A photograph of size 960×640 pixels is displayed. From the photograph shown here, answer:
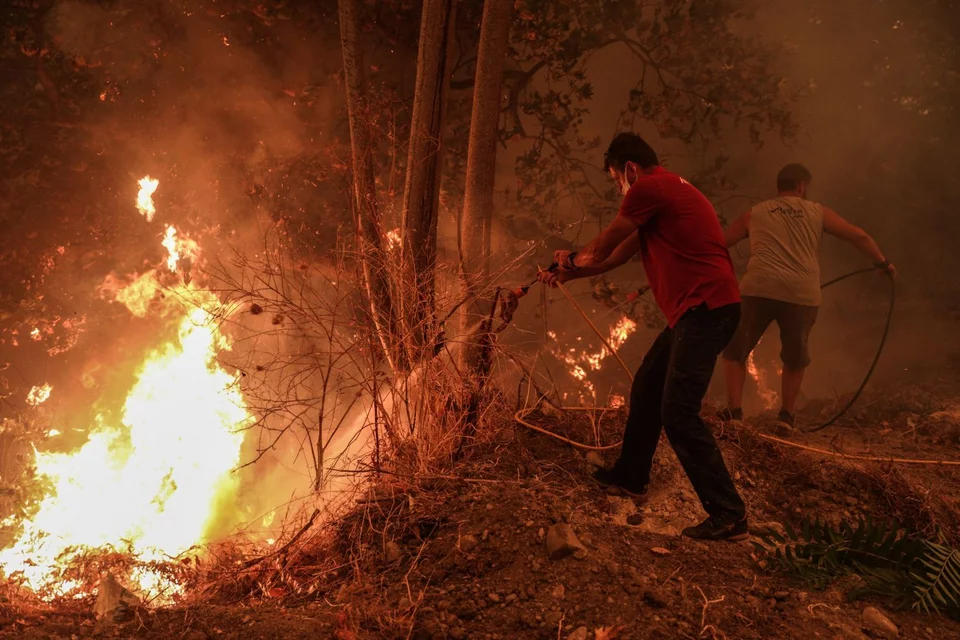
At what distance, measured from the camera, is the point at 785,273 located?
201 inches

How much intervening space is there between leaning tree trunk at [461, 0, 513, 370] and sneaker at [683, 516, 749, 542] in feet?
6.42

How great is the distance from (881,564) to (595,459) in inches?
66.0

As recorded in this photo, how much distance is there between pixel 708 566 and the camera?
3.04m

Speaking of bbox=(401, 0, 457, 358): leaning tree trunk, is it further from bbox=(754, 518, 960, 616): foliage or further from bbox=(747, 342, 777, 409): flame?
bbox=(747, 342, 777, 409): flame

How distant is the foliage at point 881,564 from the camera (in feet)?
8.97

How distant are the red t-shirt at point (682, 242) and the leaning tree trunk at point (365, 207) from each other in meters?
1.66

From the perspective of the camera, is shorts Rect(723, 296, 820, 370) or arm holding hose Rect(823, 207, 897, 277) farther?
arm holding hose Rect(823, 207, 897, 277)

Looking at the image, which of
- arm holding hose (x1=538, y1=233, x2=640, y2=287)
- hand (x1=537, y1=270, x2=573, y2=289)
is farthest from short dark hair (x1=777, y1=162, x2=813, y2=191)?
hand (x1=537, y1=270, x2=573, y2=289)

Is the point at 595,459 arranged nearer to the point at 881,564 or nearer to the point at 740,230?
the point at 881,564

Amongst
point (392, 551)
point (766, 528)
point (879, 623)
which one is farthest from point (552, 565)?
point (766, 528)

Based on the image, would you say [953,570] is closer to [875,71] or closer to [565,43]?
[565,43]

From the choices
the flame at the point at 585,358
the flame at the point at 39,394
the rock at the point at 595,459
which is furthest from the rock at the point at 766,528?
the flame at the point at 39,394

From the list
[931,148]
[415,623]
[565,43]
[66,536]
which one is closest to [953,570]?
[415,623]

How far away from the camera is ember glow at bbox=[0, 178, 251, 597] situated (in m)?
7.65
